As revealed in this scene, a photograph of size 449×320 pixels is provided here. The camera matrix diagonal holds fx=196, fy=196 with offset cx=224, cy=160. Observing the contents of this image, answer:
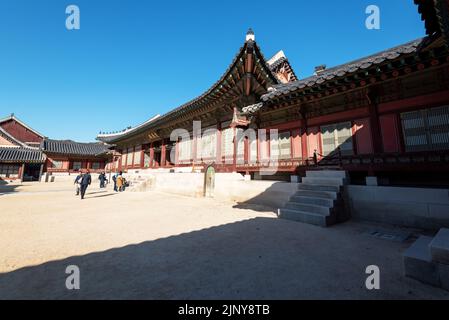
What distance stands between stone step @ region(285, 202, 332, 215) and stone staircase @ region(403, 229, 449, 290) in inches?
101

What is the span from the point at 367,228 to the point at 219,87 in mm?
8488

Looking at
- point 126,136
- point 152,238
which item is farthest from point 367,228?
point 126,136

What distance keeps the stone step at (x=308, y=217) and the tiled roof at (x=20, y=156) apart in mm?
38581

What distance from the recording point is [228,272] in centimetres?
269

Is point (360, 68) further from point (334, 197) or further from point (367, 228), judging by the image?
point (367, 228)

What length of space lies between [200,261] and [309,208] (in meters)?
3.87

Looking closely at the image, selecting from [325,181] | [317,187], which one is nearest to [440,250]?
[317,187]

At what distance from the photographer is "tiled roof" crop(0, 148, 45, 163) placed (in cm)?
2802

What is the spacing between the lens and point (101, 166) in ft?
120

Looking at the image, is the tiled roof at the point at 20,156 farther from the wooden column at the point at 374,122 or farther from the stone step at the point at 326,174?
the wooden column at the point at 374,122

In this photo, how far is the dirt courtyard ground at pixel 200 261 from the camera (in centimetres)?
225

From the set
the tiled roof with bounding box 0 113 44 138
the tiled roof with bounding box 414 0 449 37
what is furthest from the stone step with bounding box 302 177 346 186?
the tiled roof with bounding box 0 113 44 138

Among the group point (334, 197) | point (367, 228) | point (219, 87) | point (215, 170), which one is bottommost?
point (367, 228)

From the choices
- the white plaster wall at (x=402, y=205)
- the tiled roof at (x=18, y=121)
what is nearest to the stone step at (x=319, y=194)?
the white plaster wall at (x=402, y=205)
